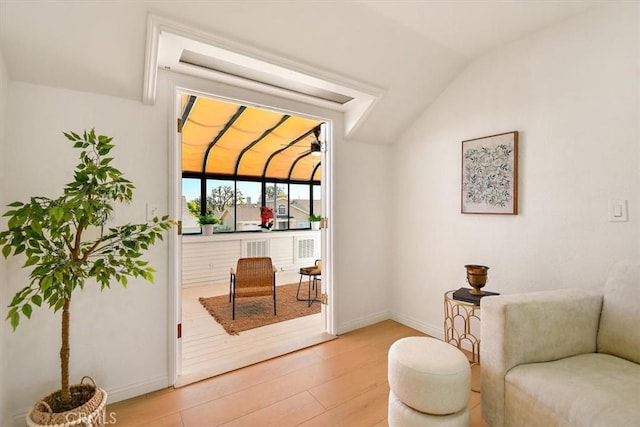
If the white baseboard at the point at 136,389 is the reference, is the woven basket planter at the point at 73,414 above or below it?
above

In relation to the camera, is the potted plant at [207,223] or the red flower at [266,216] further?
the red flower at [266,216]

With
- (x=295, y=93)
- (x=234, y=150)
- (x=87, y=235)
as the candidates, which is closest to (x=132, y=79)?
(x=87, y=235)

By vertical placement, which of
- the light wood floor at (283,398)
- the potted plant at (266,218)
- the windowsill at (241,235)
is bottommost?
the light wood floor at (283,398)

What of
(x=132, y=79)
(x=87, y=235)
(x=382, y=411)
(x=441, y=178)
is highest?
(x=132, y=79)

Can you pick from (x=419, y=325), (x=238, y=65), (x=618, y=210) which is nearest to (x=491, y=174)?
(x=618, y=210)

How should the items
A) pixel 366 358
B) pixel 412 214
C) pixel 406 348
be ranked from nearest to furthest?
pixel 406 348
pixel 366 358
pixel 412 214

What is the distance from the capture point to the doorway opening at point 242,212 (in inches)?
111

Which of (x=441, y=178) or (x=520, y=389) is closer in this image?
(x=520, y=389)

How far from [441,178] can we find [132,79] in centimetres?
260

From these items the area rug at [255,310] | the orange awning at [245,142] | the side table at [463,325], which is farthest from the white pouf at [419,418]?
the orange awning at [245,142]

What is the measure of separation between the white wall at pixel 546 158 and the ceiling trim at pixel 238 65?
876 mm

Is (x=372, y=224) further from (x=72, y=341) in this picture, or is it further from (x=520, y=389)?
(x=72, y=341)

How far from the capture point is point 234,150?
5379 mm

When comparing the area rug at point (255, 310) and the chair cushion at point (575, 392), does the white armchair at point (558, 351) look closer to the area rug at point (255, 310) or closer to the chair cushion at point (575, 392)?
the chair cushion at point (575, 392)
